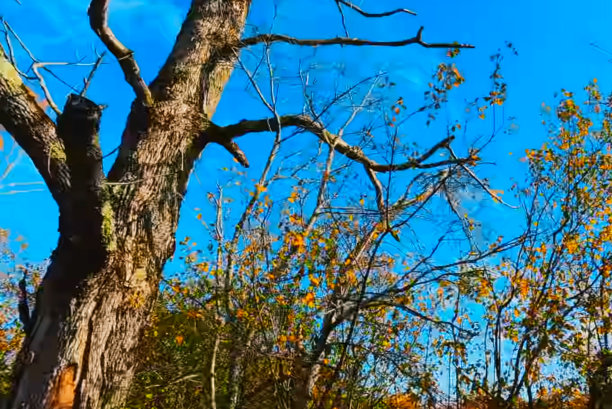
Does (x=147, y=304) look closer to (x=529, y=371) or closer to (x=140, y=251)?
(x=140, y=251)

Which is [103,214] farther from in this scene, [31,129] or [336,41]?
[336,41]

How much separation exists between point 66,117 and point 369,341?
3470 mm

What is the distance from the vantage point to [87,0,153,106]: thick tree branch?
4395 millimetres

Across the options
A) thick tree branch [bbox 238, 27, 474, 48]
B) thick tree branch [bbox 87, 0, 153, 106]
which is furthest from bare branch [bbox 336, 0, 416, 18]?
thick tree branch [bbox 87, 0, 153, 106]

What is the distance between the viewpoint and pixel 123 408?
3686 millimetres

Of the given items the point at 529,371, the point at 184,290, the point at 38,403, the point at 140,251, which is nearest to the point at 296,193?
the point at 184,290

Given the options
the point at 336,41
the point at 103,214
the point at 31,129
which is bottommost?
the point at 103,214

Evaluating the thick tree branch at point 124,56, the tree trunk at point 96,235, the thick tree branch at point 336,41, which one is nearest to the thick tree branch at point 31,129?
the tree trunk at point 96,235

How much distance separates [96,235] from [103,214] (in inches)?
6.4

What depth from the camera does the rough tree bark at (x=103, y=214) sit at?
3223 millimetres

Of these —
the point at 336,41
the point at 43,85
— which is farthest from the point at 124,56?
the point at 336,41

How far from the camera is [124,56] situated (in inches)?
174

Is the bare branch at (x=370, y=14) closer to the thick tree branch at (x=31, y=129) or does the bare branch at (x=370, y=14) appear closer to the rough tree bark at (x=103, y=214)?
the rough tree bark at (x=103, y=214)

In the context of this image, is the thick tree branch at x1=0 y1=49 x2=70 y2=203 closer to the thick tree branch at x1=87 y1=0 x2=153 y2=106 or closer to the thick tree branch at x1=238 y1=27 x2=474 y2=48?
the thick tree branch at x1=87 y1=0 x2=153 y2=106
